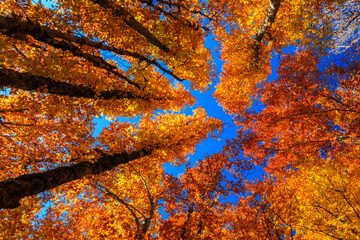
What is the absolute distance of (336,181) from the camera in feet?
28.8

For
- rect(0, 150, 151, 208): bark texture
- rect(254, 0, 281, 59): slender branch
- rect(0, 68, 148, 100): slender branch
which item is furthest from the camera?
rect(254, 0, 281, 59): slender branch

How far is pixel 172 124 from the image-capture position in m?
12.2

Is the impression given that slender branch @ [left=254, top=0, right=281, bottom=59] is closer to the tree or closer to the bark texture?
the tree

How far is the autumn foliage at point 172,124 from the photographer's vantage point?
612 cm

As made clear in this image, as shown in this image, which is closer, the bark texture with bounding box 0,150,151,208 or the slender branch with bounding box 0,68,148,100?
the bark texture with bounding box 0,150,151,208

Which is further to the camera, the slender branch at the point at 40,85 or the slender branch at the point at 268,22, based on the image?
the slender branch at the point at 268,22

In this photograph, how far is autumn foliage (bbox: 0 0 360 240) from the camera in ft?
20.1

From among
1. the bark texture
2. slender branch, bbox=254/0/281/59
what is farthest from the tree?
slender branch, bbox=254/0/281/59

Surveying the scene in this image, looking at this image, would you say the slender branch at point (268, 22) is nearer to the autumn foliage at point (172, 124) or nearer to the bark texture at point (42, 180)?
the autumn foliage at point (172, 124)

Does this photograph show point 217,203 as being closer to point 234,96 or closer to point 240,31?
point 234,96

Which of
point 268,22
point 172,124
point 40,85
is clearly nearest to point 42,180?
point 40,85

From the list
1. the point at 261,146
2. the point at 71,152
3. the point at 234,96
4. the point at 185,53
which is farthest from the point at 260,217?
the point at 71,152

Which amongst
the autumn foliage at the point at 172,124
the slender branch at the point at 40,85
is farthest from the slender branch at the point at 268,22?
the slender branch at the point at 40,85

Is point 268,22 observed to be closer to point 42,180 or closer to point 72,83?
point 72,83
